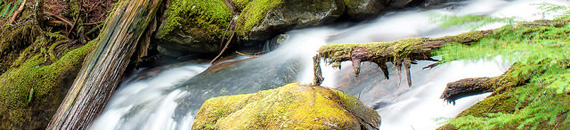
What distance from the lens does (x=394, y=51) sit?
2676 mm

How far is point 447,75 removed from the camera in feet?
14.3

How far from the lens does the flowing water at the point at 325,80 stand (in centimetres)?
406

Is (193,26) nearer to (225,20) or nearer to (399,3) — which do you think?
(225,20)

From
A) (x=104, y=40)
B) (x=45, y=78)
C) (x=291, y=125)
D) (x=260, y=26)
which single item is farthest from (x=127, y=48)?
(x=291, y=125)

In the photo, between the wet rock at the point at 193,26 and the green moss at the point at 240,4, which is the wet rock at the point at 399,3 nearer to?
the green moss at the point at 240,4

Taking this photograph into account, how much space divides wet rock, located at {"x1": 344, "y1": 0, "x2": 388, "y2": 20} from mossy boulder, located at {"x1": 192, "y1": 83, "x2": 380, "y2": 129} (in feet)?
11.5

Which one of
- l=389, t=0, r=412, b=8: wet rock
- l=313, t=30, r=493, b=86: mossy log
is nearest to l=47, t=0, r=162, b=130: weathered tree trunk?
l=313, t=30, r=493, b=86: mossy log

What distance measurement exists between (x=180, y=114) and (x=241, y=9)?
2592 millimetres

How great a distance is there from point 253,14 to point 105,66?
2249mm

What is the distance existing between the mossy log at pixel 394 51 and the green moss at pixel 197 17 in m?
3.19

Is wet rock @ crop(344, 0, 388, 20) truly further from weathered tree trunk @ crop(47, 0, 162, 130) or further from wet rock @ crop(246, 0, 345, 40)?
weathered tree trunk @ crop(47, 0, 162, 130)

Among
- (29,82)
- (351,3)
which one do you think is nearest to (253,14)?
(351,3)

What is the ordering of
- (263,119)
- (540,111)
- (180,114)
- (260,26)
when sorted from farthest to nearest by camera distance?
(260,26) < (180,114) < (263,119) < (540,111)

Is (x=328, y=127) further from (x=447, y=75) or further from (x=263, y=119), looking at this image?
(x=447, y=75)
